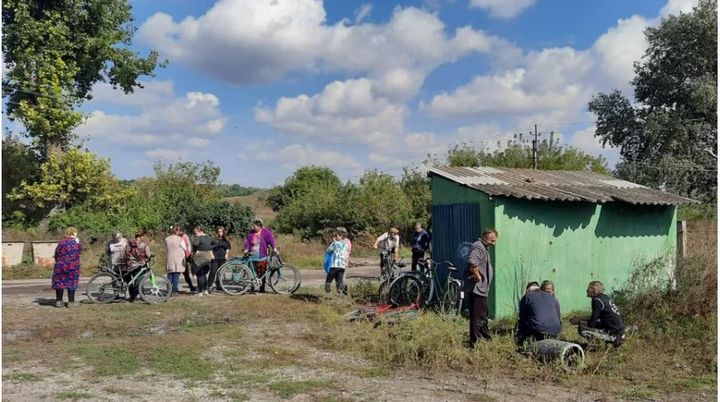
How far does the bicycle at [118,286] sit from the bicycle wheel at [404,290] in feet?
15.6

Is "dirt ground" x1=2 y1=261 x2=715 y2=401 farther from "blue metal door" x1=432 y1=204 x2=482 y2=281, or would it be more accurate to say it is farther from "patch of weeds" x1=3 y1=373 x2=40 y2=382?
"blue metal door" x1=432 y1=204 x2=482 y2=281

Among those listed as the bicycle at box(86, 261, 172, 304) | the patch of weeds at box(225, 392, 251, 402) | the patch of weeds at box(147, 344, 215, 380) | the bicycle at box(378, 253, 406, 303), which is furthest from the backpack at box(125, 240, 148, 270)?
the patch of weeds at box(225, 392, 251, 402)

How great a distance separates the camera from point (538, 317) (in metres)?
8.16

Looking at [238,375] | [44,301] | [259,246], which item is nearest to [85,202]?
[44,301]

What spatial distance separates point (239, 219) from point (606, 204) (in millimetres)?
19431

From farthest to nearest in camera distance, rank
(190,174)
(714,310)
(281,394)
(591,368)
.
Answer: (190,174), (714,310), (591,368), (281,394)

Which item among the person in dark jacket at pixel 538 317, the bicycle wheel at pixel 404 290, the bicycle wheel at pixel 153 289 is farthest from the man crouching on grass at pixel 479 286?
the bicycle wheel at pixel 153 289

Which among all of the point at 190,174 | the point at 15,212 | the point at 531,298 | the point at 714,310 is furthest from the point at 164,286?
the point at 190,174

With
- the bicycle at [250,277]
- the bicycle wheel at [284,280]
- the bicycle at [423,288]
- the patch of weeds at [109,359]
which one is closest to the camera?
the patch of weeds at [109,359]

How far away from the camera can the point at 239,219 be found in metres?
28.5

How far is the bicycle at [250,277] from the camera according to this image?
13.9m

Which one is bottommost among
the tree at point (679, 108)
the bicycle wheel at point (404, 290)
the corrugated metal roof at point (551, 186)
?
the bicycle wheel at point (404, 290)

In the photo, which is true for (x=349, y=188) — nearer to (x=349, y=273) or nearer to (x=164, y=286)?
(x=349, y=273)

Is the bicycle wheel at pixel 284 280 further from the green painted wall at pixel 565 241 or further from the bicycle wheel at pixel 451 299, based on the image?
the bicycle wheel at pixel 451 299
